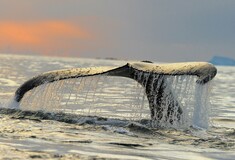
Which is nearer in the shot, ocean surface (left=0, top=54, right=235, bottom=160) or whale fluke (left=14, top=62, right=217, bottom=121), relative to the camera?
ocean surface (left=0, top=54, right=235, bottom=160)

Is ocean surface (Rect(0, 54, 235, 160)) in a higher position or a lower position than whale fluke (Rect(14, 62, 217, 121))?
lower

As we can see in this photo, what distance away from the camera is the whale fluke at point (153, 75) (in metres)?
8.71

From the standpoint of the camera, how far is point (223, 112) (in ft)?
56.6

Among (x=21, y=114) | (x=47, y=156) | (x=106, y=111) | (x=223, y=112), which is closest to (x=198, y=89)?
(x=47, y=156)

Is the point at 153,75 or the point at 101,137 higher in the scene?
A: the point at 153,75

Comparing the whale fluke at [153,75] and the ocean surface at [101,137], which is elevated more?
the whale fluke at [153,75]

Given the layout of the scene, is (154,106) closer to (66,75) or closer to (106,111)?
(66,75)

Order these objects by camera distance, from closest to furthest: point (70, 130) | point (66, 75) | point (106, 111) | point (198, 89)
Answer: point (198, 89) → point (70, 130) → point (66, 75) → point (106, 111)

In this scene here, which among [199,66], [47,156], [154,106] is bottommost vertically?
[47,156]

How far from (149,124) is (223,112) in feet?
24.7

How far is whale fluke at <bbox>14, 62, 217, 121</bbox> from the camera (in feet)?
28.6

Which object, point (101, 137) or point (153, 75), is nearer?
point (101, 137)

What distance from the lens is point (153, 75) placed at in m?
9.43

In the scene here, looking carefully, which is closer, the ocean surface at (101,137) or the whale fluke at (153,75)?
the ocean surface at (101,137)
